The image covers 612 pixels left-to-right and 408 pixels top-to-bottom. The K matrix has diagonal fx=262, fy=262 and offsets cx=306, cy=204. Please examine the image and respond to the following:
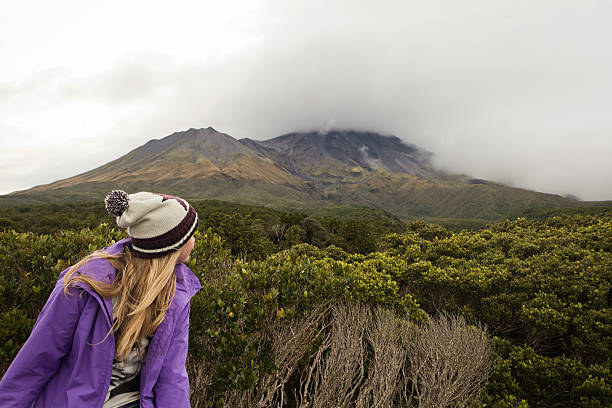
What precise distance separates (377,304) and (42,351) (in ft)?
18.1

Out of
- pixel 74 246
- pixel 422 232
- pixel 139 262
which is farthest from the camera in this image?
pixel 422 232

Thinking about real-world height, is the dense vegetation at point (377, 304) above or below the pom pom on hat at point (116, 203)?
below

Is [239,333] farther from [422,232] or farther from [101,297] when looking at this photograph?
[422,232]

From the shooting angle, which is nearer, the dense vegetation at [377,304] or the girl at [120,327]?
the girl at [120,327]

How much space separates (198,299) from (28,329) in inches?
60.4

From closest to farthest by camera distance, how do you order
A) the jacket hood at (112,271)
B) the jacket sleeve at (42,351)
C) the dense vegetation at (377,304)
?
the jacket sleeve at (42,351), the jacket hood at (112,271), the dense vegetation at (377,304)

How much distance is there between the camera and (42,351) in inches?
55.8

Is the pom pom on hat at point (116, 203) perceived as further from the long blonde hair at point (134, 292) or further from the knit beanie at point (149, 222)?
the long blonde hair at point (134, 292)

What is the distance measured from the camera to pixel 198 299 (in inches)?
119

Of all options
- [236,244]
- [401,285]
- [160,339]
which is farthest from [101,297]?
[236,244]

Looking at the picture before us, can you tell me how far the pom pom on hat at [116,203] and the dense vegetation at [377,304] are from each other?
5.58ft

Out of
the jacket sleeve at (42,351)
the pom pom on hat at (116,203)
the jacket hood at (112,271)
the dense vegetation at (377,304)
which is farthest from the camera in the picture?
the dense vegetation at (377,304)

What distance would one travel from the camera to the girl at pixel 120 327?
1450mm

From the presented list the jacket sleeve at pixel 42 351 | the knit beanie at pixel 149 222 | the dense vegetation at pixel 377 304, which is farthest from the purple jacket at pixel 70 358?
the dense vegetation at pixel 377 304
